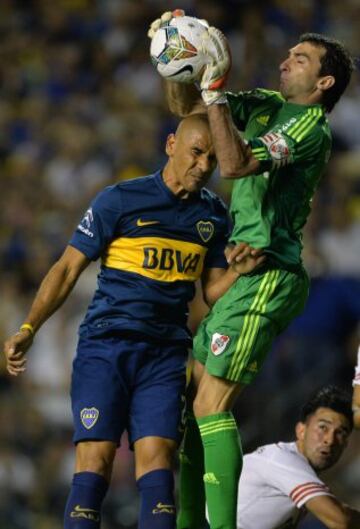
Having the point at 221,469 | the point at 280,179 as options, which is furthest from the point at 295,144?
the point at 221,469

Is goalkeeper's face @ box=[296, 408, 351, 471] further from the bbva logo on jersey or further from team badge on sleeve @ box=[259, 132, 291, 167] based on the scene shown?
team badge on sleeve @ box=[259, 132, 291, 167]

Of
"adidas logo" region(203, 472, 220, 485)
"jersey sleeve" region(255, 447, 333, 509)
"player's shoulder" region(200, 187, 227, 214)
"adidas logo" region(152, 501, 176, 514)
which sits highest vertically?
"player's shoulder" region(200, 187, 227, 214)

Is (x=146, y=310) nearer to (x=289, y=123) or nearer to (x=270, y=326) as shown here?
(x=270, y=326)

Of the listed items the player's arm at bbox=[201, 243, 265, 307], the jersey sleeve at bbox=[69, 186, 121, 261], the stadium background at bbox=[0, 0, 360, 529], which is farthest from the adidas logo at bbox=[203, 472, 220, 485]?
the stadium background at bbox=[0, 0, 360, 529]

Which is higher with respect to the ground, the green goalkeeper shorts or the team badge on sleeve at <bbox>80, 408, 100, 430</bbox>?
the green goalkeeper shorts

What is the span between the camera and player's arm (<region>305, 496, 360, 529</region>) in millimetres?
5219

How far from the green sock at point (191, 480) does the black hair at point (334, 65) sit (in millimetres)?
1463

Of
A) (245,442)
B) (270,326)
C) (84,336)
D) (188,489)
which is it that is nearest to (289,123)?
(270,326)

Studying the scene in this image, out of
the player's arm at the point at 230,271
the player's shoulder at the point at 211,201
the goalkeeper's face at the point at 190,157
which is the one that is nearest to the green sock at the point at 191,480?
the player's arm at the point at 230,271

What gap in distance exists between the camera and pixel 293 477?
5402 mm

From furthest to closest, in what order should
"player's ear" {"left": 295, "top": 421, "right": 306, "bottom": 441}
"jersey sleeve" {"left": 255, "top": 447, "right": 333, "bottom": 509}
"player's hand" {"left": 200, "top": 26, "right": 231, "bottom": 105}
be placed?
"player's ear" {"left": 295, "top": 421, "right": 306, "bottom": 441} → "jersey sleeve" {"left": 255, "top": 447, "right": 333, "bottom": 509} → "player's hand" {"left": 200, "top": 26, "right": 231, "bottom": 105}

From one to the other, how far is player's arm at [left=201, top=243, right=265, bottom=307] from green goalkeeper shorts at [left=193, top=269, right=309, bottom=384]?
0.06 metres

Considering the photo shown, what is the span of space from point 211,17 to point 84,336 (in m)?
5.59

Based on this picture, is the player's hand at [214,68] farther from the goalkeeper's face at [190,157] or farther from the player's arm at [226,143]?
the goalkeeper's face at [190,157]
